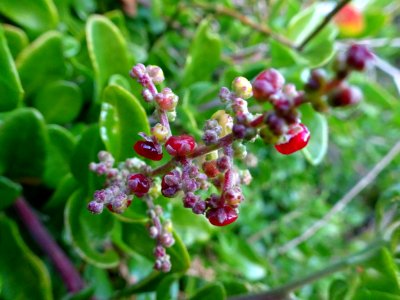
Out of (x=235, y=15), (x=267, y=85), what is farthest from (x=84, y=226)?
(x=235, y=15)

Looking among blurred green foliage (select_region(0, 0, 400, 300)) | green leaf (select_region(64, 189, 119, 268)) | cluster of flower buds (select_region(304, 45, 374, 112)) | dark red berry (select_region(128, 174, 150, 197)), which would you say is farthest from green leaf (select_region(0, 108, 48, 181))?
cluster of flower buds (select_region(304, 45, 374, 112))

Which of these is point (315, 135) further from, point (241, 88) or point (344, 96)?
point (344, 96)

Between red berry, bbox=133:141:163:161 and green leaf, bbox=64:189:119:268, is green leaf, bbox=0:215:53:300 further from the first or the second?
red berry, bbox=133:141:163:161

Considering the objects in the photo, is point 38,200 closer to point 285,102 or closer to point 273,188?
point 285,102

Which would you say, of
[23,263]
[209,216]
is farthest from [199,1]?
[209,216]

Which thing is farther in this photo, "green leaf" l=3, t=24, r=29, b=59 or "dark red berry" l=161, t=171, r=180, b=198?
"green leaf" l=3, t=24, r=29, b=59
